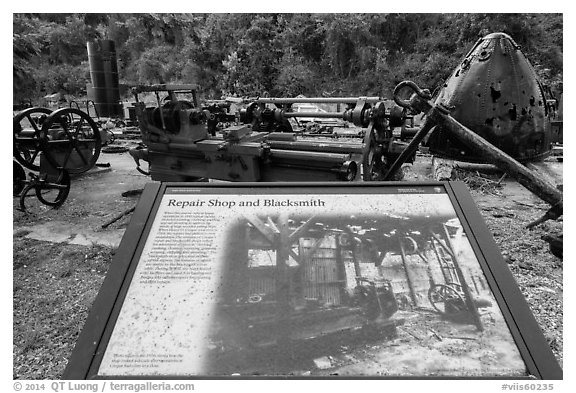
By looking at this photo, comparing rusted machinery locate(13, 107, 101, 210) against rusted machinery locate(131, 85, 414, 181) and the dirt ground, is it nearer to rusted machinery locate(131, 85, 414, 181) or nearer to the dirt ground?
the dirt ground

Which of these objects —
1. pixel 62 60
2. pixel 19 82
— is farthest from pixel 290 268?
pixel 62 60

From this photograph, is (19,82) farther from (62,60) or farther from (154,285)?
(62,60)

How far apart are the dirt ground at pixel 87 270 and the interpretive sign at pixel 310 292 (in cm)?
5

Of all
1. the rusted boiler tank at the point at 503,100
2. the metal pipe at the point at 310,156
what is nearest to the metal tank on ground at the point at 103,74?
the metal pipe at the point at 310,156

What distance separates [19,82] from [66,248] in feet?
6.44

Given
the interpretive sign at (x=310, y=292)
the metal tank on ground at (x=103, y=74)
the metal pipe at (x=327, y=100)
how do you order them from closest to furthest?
the interpretive sign at (x=310, y=292) → the metal pipe at (x=327, y=100) → the metal tank on ground at (x=103, y=74)

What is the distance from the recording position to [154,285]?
5.77ft

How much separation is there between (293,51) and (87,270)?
61.1 feet

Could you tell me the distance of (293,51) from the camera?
20.7 meters

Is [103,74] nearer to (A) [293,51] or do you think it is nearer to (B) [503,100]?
(A) [293,51]

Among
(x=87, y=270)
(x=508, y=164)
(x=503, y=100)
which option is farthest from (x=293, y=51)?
(x=508, y=164)

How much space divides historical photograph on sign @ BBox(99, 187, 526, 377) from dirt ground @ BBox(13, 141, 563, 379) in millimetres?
36

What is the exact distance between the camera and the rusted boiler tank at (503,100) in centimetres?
642

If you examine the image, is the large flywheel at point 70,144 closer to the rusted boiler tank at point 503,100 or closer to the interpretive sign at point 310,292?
the interpretive sign at point 310,292
